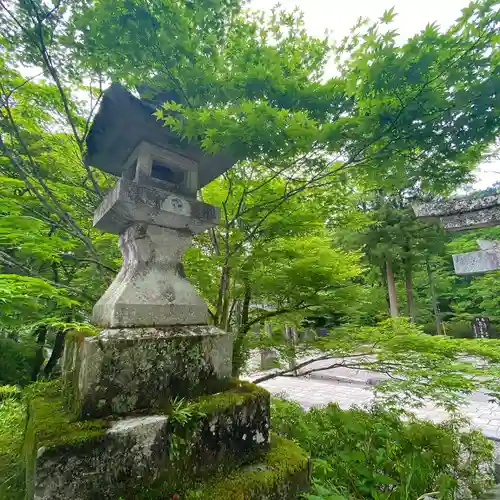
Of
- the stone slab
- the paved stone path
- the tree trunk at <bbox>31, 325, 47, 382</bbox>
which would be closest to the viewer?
the stone slab

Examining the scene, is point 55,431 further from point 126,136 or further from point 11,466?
point 126,136

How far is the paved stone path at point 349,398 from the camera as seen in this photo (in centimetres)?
598

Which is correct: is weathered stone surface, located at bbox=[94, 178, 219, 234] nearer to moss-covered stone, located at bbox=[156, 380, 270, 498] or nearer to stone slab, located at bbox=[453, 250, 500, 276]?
moss-covered stone, located at bbox=[156, 380, 270, 498]

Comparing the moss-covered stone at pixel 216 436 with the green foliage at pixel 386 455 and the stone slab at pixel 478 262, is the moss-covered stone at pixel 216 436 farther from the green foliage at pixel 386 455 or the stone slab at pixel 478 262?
the stone slab at pixel 478 262

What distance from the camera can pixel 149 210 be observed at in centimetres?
196

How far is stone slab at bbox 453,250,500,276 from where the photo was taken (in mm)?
3721

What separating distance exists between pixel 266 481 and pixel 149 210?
1.78 m

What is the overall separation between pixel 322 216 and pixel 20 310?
390 cm

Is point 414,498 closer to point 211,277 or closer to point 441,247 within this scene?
point 211,277

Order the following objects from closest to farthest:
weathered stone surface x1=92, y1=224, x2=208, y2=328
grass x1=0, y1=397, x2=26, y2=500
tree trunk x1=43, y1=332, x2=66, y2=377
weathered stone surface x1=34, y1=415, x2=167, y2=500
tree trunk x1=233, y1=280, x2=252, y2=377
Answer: weathered stone surface x1=34, y1=415, x2=167, y2=500, grass x1=0, y1=397, x2=26, y2=500, weathered stone surface x1=92, y1=224, x2=208, y2=328, tree trunk x1=233, y1=280, x2=252, y2=377, tree trunk x1=43, y1=332, x2=66, y2=377

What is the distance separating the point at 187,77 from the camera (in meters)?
2.02

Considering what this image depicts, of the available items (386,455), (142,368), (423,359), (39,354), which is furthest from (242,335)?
(39,354)

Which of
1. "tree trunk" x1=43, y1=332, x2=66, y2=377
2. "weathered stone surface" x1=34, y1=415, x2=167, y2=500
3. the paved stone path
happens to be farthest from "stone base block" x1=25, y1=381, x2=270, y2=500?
"tree trunk" x1=43, y1=332, x2=66, y2=377

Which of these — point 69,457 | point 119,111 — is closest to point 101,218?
point 119,111
